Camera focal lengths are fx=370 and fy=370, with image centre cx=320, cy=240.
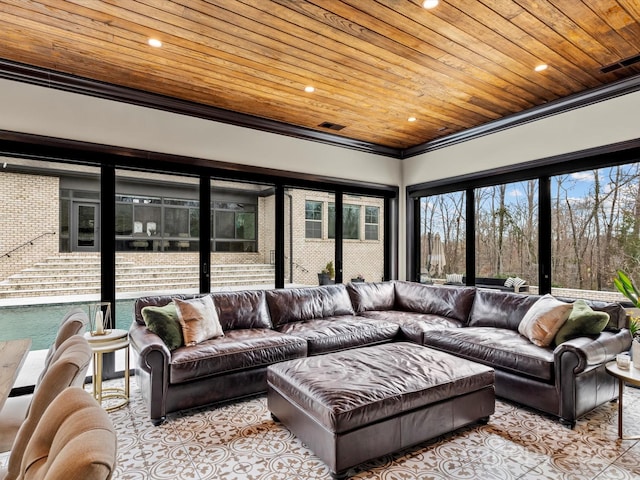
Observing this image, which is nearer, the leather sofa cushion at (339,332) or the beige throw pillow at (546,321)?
the beige throw pillow at (546,321)

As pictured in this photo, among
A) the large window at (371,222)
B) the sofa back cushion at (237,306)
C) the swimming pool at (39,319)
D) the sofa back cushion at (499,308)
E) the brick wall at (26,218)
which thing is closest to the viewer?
the brick wall at (26,218)

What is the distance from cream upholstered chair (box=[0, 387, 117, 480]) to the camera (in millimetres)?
678

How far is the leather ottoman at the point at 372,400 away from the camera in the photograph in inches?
86.0

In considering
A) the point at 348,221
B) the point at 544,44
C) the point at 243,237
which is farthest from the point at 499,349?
the point at 243,237

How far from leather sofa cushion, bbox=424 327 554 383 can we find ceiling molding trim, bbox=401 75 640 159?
2.49m

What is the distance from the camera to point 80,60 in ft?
10.6

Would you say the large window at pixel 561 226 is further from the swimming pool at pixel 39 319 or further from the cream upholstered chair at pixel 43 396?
the cream upholstered chair at pixel 43 396

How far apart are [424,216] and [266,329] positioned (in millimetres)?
3376

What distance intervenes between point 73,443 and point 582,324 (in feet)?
11.9

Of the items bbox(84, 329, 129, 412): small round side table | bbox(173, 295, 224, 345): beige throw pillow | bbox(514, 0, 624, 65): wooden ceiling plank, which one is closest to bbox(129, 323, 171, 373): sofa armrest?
bbox(84, 329, 129, 412): small round side table

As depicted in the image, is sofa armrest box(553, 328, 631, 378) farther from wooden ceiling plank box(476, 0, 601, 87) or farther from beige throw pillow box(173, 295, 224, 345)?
beige throw pillow box(173, 295, 224, 345)

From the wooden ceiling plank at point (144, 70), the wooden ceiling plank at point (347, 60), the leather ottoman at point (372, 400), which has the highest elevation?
the wooden ceiling plank at point (144, 70)

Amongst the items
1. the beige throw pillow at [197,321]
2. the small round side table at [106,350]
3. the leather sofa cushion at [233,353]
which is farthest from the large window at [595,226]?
the small round side table at [106,350]

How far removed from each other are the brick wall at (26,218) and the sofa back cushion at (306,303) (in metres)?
2.49
